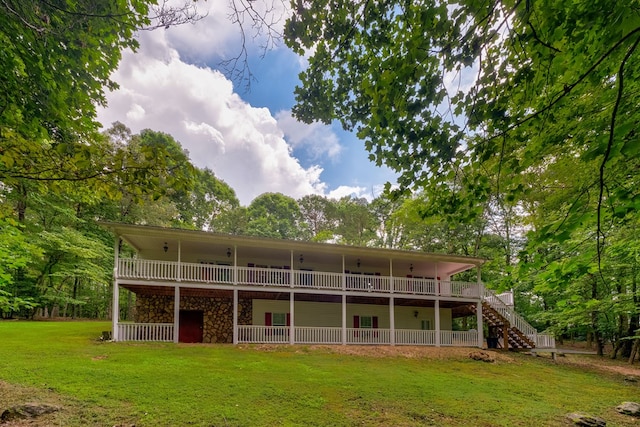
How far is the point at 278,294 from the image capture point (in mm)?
17125

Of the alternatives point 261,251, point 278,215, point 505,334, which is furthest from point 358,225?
point 505,334

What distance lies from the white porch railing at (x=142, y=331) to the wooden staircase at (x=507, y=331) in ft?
51.8

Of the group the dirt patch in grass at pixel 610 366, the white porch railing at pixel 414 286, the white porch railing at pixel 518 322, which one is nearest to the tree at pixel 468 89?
the white porch railing at pixel 414 286

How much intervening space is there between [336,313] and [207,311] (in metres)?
6.73

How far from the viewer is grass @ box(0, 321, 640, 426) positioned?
6.67 meters

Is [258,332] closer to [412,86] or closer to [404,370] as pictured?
[404,370]

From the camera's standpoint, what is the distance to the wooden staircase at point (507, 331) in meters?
17.6

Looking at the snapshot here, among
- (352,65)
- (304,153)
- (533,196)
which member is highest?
(304,153)

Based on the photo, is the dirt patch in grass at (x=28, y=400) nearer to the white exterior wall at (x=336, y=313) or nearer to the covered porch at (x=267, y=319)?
the covered porch at (x=267, y=319)

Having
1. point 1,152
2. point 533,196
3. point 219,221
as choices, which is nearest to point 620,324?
point 533,196

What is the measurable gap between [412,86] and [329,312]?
54.3 feet

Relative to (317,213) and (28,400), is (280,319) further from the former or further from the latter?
(317,213)

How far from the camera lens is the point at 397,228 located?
31.9 metres

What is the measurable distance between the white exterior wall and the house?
5cm
